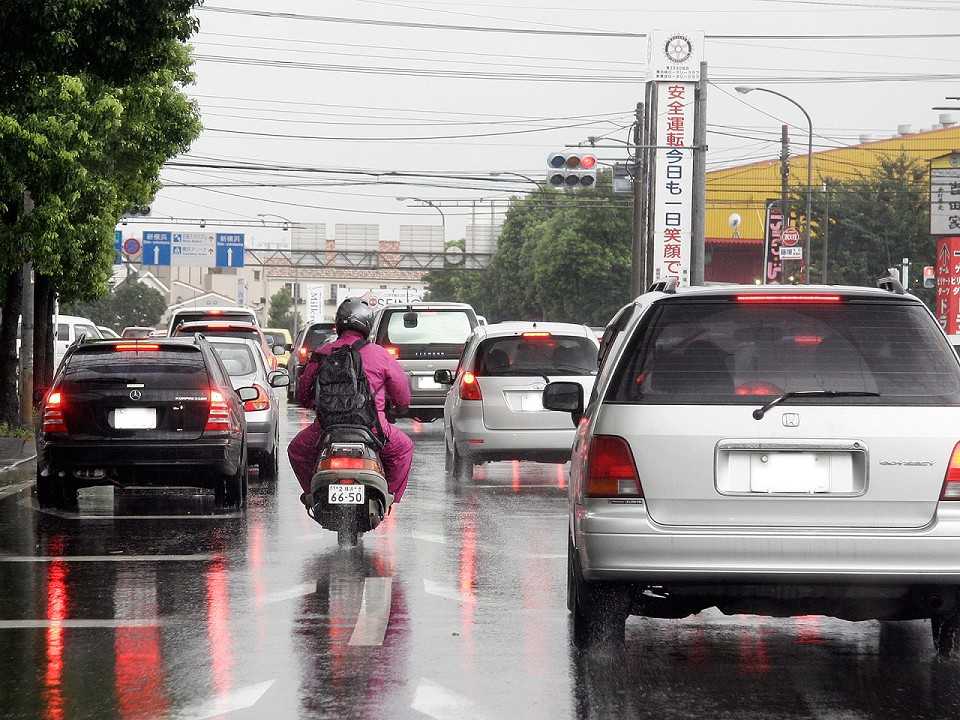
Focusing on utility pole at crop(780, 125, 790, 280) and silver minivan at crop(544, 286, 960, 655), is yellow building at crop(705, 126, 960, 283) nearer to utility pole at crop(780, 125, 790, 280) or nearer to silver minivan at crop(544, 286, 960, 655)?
utility pole at crop(780, 125, 790, 280)

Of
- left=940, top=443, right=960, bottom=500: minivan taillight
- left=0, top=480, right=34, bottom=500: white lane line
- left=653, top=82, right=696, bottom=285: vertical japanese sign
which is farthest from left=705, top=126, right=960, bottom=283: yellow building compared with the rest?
left=940, top=443, right=960, bottom=500: minivan taillight

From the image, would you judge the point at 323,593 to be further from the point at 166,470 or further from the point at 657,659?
the point at 166,470

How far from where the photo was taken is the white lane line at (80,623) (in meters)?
8.90

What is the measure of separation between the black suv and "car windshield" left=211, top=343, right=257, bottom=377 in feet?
14.1

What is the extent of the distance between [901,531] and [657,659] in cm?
140

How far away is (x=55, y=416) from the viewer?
1431cm

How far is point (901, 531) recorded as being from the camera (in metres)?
7.15

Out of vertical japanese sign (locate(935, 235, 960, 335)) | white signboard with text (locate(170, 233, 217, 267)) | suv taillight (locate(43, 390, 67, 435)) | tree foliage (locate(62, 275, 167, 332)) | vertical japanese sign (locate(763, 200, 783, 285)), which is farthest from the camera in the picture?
tree foliage (locate(62, 275, 167, 332))

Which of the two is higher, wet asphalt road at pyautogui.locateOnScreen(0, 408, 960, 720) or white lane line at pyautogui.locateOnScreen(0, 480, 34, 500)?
wet asphalt road at pyautogui.locateOnScreen(0, 408, 960, 720)

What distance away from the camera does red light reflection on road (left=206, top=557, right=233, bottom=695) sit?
7559 mm

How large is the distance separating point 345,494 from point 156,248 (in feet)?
254

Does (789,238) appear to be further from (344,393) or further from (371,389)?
(344,393)

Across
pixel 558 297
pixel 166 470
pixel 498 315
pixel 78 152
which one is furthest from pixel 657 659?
pixel 498 315

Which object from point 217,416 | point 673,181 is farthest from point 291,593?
point 673,181
